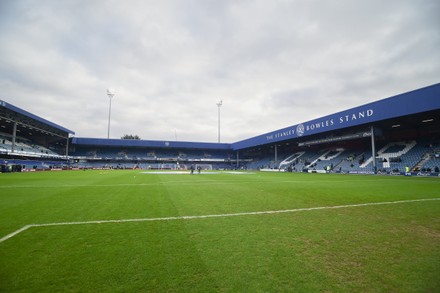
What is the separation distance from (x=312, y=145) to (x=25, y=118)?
192 feet

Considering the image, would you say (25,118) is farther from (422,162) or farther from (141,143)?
(422,162)

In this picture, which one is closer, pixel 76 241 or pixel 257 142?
pixel 76 241

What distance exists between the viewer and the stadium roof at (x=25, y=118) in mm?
32656

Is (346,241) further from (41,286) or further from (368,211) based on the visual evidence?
(41,286)

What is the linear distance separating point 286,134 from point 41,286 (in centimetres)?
4402

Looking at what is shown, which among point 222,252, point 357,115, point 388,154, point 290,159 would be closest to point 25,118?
point 222,252

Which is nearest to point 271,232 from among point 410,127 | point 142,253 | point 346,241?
point 346,241

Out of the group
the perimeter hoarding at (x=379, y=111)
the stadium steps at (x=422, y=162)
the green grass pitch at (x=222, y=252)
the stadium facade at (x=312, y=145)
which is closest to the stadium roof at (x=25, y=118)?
the stadium facade at (x=312, y=145)

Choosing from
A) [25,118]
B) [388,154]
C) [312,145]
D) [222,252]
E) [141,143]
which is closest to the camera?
[222,252]

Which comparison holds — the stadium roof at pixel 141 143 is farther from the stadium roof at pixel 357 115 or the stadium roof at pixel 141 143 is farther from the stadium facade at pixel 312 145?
the stadium roof at pixel 357 115

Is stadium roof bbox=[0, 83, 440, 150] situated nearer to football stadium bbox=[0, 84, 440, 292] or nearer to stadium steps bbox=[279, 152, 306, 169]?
stadium steps bbox=[279, 152, 306, 169]

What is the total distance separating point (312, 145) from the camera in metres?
48.6

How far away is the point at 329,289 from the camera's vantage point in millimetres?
2561

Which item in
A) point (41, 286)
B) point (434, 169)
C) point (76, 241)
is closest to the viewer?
point (41, 286)
